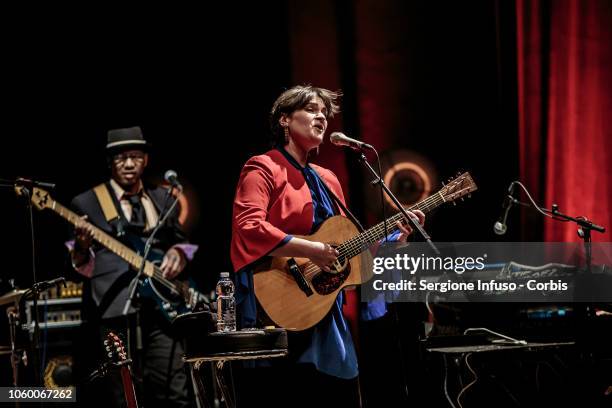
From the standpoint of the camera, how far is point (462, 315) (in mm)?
4523

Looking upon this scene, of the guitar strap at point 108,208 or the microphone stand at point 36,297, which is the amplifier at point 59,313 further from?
the microphone stand at point 36,297

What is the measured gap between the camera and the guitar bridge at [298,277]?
349cm

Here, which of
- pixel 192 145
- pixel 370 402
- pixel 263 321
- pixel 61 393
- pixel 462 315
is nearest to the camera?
pixel 263 321

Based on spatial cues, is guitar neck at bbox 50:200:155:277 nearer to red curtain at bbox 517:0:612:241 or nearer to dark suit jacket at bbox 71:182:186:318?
dark suit jacket at bbox 71:182:186:318

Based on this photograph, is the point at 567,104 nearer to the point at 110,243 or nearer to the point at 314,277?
the point at 314,277

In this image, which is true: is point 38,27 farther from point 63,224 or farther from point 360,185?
point 360,185

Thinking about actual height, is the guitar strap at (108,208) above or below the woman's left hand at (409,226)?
above

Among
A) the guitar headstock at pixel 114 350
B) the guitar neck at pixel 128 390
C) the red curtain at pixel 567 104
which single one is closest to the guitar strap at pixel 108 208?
the guitar headstock at pixel 114 350

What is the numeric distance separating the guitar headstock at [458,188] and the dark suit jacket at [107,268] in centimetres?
203

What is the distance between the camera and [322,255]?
3424 mm

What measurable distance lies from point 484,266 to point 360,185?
67.5 inches

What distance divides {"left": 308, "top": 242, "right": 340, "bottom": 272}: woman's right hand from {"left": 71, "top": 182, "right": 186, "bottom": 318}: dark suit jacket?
5.91 ft

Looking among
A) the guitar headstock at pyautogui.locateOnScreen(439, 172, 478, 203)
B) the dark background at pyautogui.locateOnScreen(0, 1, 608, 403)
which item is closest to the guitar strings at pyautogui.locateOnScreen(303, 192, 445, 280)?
the guitar headstock at pyautogui.locateOnScreen(439, 172, 478, 203)

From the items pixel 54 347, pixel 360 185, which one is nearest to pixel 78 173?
pixel 54 347
